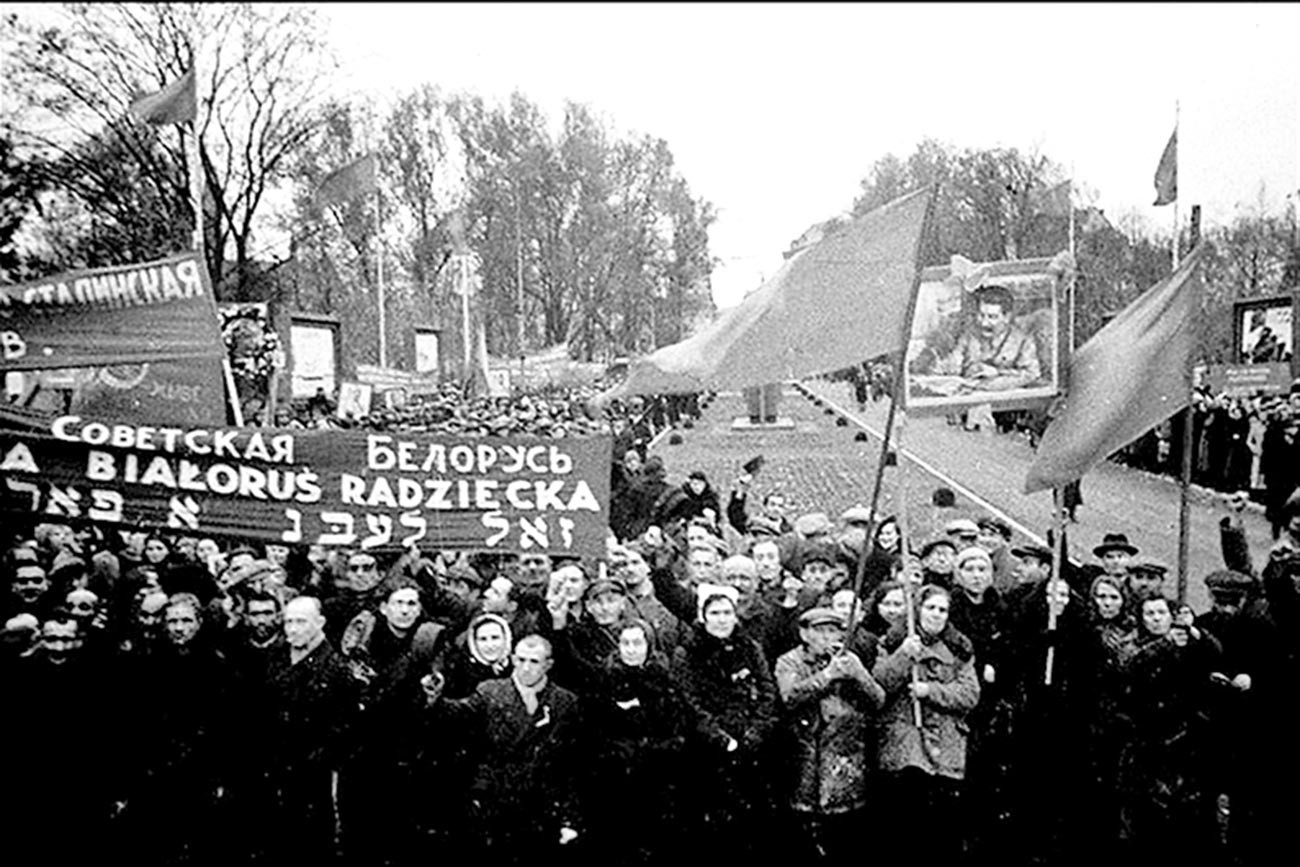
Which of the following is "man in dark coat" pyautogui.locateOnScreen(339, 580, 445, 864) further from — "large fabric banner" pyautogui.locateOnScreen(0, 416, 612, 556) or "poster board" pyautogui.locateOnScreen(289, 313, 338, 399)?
"poster board" pyautogui.locateOnScreen(289, 313, 338, 399)

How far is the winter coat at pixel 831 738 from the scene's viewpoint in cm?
464

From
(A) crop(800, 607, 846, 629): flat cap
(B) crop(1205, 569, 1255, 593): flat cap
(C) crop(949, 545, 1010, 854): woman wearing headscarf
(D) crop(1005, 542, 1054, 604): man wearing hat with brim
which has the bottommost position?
(C) crop(949, 545, 1010, 854): woman wearing headscarf

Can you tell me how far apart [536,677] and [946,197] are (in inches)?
1963

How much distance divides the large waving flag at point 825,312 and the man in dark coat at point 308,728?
6.27 ft

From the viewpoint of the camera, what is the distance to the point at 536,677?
4.66m

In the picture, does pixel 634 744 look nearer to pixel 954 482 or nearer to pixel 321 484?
pixel 321 484

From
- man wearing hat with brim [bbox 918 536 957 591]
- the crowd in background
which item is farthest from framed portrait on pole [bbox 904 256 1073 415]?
the crowd in background

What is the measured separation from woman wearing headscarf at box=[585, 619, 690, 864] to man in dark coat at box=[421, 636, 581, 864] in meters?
0.11

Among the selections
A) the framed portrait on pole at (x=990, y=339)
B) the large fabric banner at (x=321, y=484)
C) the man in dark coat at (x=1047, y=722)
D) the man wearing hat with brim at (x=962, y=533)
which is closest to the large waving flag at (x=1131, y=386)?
the framed portrait on pole at (x=990, y=339)

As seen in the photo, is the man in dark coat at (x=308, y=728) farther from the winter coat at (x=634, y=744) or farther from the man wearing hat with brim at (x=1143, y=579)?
the man wearing hat with brim at (x=1143, y=579)

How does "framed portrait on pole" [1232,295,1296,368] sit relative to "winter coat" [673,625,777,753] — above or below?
above

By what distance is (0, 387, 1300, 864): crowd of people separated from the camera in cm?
466

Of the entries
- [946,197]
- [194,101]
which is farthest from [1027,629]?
[946,197]

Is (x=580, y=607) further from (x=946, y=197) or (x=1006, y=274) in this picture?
(x=946, y=197)
